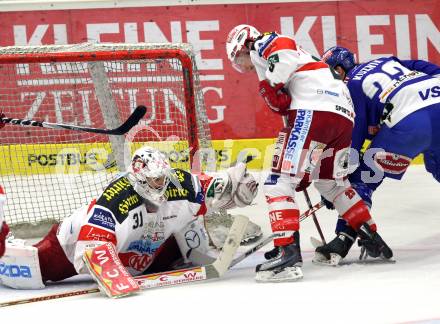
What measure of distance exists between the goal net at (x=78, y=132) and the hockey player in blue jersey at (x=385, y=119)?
39.4 inches

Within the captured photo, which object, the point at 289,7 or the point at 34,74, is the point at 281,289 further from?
the point at 289,7

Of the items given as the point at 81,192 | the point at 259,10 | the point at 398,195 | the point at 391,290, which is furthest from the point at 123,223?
the point at 259,10

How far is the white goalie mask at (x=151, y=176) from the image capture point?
402cm

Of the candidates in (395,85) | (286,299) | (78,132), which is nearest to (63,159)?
(78,132)

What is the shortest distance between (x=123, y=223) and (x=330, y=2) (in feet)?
11.5

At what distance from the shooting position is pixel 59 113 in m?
5.98

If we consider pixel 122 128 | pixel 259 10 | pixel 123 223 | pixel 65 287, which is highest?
pixel 259 10

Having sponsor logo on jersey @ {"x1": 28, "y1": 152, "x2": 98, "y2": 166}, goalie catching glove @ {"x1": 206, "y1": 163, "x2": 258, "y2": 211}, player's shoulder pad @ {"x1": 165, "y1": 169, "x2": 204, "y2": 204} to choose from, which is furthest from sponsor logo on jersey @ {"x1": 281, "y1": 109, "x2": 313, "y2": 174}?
sponsor logo on jersey @ {"x1": 28, "y1": 152, "x2": 98, "y2": 166}

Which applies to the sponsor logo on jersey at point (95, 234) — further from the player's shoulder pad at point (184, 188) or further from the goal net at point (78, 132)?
the goal net at point (78, 132)

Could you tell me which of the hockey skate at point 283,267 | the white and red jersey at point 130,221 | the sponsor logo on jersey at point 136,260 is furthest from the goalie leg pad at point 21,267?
the hockey skate at point 283,267

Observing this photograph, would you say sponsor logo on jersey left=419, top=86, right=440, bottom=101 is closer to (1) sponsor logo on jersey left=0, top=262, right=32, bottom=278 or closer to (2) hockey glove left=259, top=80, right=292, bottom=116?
(2) hockey glove left=259, top=80, right=292, bottom=116

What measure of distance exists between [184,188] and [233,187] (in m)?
0.22

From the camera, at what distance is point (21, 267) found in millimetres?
4219

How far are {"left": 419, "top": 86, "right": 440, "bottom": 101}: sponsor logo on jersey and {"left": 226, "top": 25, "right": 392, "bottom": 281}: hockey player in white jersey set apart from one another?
422 mm
